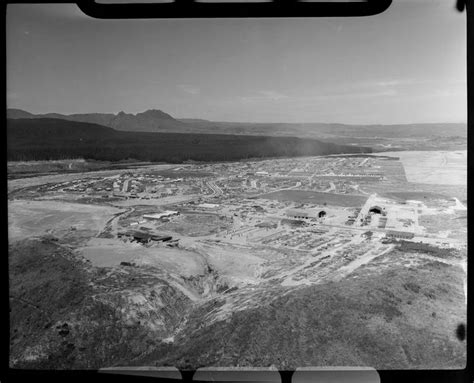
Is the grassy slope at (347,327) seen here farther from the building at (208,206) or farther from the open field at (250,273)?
the building at (208,206)

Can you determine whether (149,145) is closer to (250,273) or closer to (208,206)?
(208,206)

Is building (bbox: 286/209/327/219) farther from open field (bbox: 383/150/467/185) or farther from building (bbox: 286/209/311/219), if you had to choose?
open field (bbox: 383/150/467/185)

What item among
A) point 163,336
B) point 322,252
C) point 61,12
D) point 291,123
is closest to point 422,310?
point 322,252

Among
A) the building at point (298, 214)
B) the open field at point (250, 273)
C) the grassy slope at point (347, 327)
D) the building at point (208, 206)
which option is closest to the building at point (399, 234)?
the open field at point (250, 273)

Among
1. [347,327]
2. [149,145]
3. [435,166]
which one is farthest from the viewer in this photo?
[149,145]

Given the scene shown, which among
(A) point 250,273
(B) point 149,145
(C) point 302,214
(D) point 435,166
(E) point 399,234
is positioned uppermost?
(B) point 149,145

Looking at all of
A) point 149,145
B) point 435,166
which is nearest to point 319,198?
point 435,166

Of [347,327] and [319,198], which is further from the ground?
[319,198]
